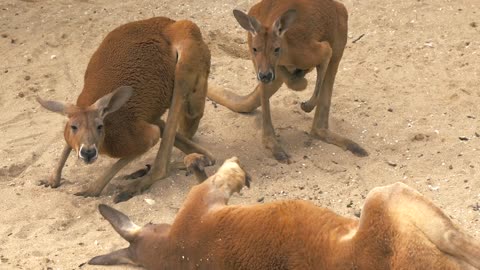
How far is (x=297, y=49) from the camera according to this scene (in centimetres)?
A: 734

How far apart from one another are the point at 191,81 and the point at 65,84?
6.63ft

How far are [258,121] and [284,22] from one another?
115 cm

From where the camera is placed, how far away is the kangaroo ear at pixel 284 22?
7.11 metres

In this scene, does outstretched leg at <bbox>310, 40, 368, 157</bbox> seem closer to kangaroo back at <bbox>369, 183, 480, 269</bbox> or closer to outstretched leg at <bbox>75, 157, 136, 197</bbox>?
outstretched leg at <bbox>75, 157, 136, 197</bbox>

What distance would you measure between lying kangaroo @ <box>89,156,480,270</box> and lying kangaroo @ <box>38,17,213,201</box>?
2.00 metres

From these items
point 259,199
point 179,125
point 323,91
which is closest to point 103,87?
point 179,125

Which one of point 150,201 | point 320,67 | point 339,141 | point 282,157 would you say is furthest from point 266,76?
point 150,201

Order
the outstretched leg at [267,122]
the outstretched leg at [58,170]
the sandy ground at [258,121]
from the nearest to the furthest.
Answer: the sandy ground at [258,121] < the outstretched leg at [58,170] < the outstretched leg at [267,122]

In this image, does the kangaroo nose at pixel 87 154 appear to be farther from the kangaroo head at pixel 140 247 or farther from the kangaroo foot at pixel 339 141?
the kangaroo foot at pixel 339 141

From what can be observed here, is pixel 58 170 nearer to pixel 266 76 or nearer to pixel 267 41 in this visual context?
pixel 266 76

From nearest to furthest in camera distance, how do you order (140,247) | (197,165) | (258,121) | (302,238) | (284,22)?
(302,238)
(140,247)
(197,165)
(284,22)
(258,121)

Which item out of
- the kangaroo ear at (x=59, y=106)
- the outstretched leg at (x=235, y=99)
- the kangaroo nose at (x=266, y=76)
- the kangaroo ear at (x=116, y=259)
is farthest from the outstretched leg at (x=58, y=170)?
the kangaroo ear at (x=116, y=259)

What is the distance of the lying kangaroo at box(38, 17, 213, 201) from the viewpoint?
658 centimetres

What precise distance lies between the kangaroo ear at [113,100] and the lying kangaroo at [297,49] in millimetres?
1251
